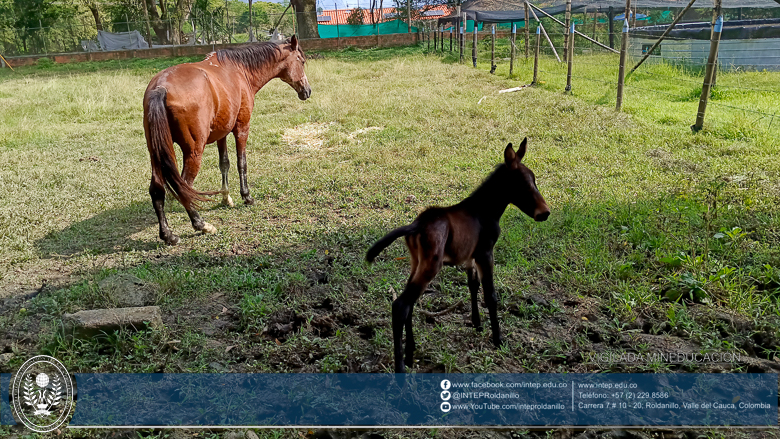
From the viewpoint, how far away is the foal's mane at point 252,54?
6143 millimetres

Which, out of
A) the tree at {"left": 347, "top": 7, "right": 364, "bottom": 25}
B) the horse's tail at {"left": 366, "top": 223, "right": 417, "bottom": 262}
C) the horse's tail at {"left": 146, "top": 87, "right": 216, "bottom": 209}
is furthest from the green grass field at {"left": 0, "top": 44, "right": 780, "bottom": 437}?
the tree at {"left": 347, "top": 7, "right": 364, "bottom": 25}

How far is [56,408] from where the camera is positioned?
2.61 metres

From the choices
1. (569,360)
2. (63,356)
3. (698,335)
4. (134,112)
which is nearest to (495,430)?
(569,360)

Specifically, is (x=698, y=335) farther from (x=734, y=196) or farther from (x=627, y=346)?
(x=734, y=196)

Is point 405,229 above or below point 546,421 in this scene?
above

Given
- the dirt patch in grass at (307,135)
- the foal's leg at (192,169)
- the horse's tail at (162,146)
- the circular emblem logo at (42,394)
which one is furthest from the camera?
the dirt patch in grass at (307,135)

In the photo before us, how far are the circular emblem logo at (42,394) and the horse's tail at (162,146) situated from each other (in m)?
1.94

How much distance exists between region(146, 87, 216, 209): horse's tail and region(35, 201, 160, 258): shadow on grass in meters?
0.76

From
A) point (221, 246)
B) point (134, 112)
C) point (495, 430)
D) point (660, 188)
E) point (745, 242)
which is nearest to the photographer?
point (495, 430)

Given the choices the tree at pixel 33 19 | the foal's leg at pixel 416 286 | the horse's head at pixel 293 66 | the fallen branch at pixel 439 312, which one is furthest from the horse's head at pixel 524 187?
the tree at pixel 33 19

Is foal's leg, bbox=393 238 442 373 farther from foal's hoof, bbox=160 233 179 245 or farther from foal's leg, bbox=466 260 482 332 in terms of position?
foal's hoof, bbox=160 233 179 245

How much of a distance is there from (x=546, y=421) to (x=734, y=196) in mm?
3803

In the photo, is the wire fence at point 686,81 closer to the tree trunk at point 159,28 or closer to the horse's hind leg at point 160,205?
the horse's hind leg at point 160,205

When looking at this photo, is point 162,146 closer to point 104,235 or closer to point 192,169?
point 192,169
